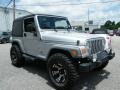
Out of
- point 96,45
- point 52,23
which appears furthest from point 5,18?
point 96,45

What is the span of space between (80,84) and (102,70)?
5.76ft

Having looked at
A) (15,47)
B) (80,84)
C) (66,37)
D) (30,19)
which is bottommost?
(80,84)

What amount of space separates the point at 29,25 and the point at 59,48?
2.02 meters

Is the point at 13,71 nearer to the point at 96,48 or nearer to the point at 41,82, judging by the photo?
the point at 41,82

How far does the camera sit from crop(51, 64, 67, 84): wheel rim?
4.40m

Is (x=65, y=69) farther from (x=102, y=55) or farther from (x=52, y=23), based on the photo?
(x=52, y=23)

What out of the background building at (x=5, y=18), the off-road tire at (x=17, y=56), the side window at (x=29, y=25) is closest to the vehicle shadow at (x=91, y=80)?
the side window at (x=29, y=25)

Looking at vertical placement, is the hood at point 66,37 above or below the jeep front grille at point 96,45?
above

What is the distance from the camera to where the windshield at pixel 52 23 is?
559 centimetres

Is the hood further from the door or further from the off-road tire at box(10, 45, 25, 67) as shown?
the off-road tire at box(10, 45, 25, 67)

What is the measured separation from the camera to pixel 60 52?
15.1ft

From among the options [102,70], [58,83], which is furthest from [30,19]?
[102,70]

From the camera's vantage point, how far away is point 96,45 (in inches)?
185

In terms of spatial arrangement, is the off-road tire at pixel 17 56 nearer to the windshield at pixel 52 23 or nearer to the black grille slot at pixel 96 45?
the windshield at pixel 52 23
